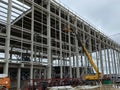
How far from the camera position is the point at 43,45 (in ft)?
79.5

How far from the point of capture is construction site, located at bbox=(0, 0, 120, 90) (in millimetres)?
20500

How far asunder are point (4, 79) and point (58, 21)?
14982mm

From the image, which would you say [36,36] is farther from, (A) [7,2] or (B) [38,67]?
(A) [7,2]

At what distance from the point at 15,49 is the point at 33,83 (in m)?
10.6

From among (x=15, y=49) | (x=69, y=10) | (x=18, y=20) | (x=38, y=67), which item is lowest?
(x=38, y=67)

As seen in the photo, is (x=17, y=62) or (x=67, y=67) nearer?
(x=17, y=62)

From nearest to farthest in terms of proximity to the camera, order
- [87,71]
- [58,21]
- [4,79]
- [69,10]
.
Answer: [4,79]
[58,21]
[69,10]
[87,71]

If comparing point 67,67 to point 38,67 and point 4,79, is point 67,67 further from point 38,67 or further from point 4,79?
point 4,79

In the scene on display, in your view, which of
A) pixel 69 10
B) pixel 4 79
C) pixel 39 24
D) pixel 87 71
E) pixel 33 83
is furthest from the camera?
pixel 87 71

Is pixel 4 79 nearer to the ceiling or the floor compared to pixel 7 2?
nearer to the floor

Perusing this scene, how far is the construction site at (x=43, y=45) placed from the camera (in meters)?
20.5

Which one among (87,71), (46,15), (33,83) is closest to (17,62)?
(33,83)

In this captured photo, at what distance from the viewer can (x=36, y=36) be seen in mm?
24016

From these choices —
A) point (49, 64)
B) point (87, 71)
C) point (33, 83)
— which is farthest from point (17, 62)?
point (87, 71)
